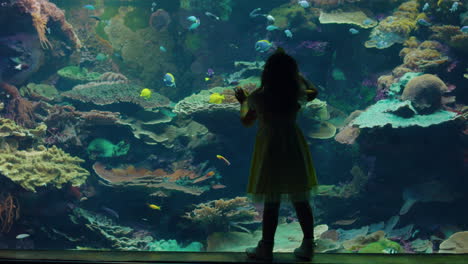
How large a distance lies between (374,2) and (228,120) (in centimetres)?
641

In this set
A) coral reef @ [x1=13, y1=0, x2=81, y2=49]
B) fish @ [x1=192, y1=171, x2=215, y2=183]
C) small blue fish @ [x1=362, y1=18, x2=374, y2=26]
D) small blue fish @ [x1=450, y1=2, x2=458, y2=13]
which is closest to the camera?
fish @ [x1=192, y1=171, x2=215, y2=183]

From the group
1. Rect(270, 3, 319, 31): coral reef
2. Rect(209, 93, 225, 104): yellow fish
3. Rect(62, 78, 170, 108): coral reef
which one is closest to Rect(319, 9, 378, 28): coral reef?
Rect(270, 3, 319, 31): coral reef

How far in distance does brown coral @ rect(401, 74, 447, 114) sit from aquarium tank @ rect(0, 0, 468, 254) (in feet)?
0.08

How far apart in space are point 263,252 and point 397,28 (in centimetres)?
847

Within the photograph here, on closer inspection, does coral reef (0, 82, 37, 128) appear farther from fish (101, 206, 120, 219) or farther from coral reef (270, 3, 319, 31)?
coral reef (270, 3, 319, 31)

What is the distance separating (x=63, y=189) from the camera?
6.41m

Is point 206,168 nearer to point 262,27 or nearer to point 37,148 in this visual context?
point 37,148

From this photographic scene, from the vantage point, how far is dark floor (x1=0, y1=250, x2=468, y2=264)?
1633mm

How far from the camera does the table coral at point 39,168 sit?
19.0ft

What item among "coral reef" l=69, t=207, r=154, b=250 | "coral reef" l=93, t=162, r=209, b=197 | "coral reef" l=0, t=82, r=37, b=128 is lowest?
"coral reef" l=69, t=207, r=154, b=250

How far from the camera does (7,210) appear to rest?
5.94 m

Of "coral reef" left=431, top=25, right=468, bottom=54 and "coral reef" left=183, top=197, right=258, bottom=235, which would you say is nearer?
"coral reef" left=183, top=197, right=258, bottom=235

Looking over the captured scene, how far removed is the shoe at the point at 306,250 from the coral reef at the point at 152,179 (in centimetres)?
492

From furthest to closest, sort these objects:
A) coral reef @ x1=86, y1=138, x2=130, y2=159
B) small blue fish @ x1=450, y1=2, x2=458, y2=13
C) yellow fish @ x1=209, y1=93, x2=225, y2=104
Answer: coral reef @ x1=86, y1=138, x2=130, y2=159, small blue fish @ x1=450, y1=2, x2=458, y2=13, yellow fish @ x1=209, y1=93, x2=225, y2=104
